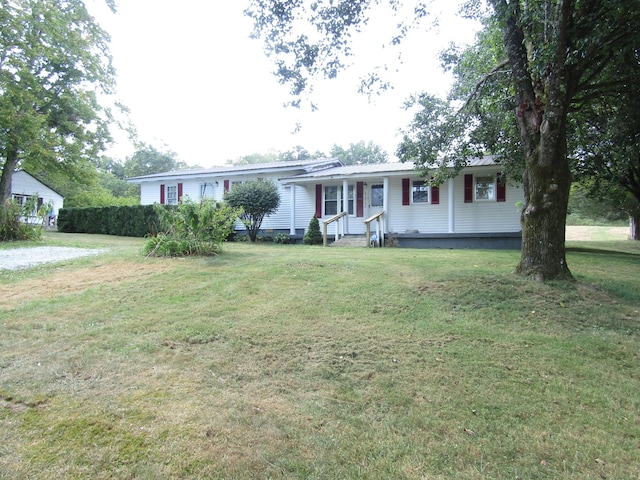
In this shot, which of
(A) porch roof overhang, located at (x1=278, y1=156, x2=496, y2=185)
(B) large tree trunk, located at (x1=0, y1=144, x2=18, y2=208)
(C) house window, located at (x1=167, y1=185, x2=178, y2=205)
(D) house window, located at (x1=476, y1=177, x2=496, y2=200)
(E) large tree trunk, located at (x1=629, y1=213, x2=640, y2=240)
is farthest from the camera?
(E) large tree trunk, located at (x1=629, y1=213, x2=640, y2=240)

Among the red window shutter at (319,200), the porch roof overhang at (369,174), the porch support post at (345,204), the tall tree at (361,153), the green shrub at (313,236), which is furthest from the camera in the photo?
the tall tree at (361,153)

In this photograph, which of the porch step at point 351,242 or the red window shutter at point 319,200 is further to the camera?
the red window shutter at point 319,200

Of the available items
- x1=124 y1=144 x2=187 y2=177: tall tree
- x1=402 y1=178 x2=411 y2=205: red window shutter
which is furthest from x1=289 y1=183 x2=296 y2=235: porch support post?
x1=124 y1=144 x2=187 y2=177: tall tree

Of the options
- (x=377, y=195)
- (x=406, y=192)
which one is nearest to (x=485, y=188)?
(x=406, y=192)

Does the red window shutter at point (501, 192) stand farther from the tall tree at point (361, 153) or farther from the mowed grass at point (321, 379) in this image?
the tall tree at point (361, 153)

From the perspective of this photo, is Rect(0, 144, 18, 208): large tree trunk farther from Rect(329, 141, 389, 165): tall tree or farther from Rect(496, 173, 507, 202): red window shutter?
Rect(329, 141, 389, 165): tall tree

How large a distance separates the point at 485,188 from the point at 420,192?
2.39 metres

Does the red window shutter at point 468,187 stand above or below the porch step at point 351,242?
above

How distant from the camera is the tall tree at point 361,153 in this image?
47509 millimetres

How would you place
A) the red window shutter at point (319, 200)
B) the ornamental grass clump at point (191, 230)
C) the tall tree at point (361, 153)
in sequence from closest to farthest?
the ornamental grass clump at point (191, 230) < the red window shutter at point (319, 200) < the tall tree at point (361, 153)

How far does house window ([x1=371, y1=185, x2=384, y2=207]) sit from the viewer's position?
15.8 meters

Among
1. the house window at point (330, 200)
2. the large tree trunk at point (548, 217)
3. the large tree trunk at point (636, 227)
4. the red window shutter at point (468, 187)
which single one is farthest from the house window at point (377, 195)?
the large tree trunk at point (636, 227)

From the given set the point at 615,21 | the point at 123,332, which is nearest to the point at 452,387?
the point at 123,332

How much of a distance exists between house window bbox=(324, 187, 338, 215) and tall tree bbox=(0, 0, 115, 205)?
11082 mm
